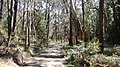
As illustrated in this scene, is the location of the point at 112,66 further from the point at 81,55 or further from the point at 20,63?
the point at 20,63

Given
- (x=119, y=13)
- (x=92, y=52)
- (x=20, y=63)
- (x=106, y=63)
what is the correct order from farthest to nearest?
(x=119, y=13) < (x=92, y=52) < (x=20, y=63) < (x=106, y=63)

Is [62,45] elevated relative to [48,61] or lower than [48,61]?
lower

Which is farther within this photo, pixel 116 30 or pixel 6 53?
pixel 116 30

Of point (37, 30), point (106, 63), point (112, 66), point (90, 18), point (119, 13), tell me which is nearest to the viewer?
point (112, 66)

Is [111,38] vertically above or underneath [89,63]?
underneath

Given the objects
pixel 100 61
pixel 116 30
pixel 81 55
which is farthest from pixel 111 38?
pixel 100 61

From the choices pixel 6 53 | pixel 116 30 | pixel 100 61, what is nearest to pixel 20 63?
pixel 6 53

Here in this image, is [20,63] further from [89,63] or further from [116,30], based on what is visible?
[116,30]

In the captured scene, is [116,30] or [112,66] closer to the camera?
[112,66]

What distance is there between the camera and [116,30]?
4128cm

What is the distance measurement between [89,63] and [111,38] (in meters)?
26.8

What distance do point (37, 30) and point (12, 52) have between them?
37430 millimetres

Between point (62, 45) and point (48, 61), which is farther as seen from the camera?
point (62, 45)

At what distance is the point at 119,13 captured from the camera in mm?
40812
